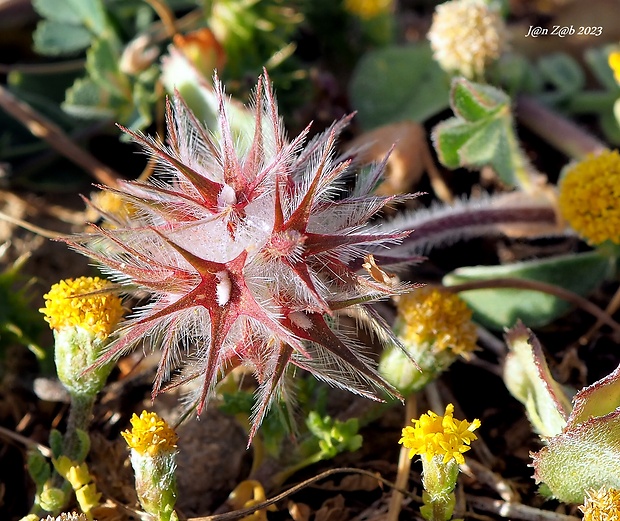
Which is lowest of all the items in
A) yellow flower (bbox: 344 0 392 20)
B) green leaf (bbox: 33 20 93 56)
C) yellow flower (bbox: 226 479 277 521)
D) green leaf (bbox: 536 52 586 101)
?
yellow flower (bbox: 226 479 277 521)

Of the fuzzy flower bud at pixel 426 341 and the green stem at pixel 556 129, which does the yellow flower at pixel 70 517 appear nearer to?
the fuzzy flower bud at pixel 426 341

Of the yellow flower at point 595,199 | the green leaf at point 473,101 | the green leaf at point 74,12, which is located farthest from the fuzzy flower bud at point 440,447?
the green leaf at point 74,12

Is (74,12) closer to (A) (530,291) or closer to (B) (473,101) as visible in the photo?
(B) (473,101)

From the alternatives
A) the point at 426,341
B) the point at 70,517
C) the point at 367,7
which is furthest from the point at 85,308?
the point at 367,7

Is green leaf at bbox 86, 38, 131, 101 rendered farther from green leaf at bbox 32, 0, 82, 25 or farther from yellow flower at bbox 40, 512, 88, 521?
yellow flower at bbox 40, 512, 88, 521

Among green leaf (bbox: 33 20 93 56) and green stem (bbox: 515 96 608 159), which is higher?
green leaf (bbox: 33 20 93 56)

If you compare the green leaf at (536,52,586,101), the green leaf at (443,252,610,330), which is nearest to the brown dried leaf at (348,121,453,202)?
the green leaf at (443,252,610,330)
